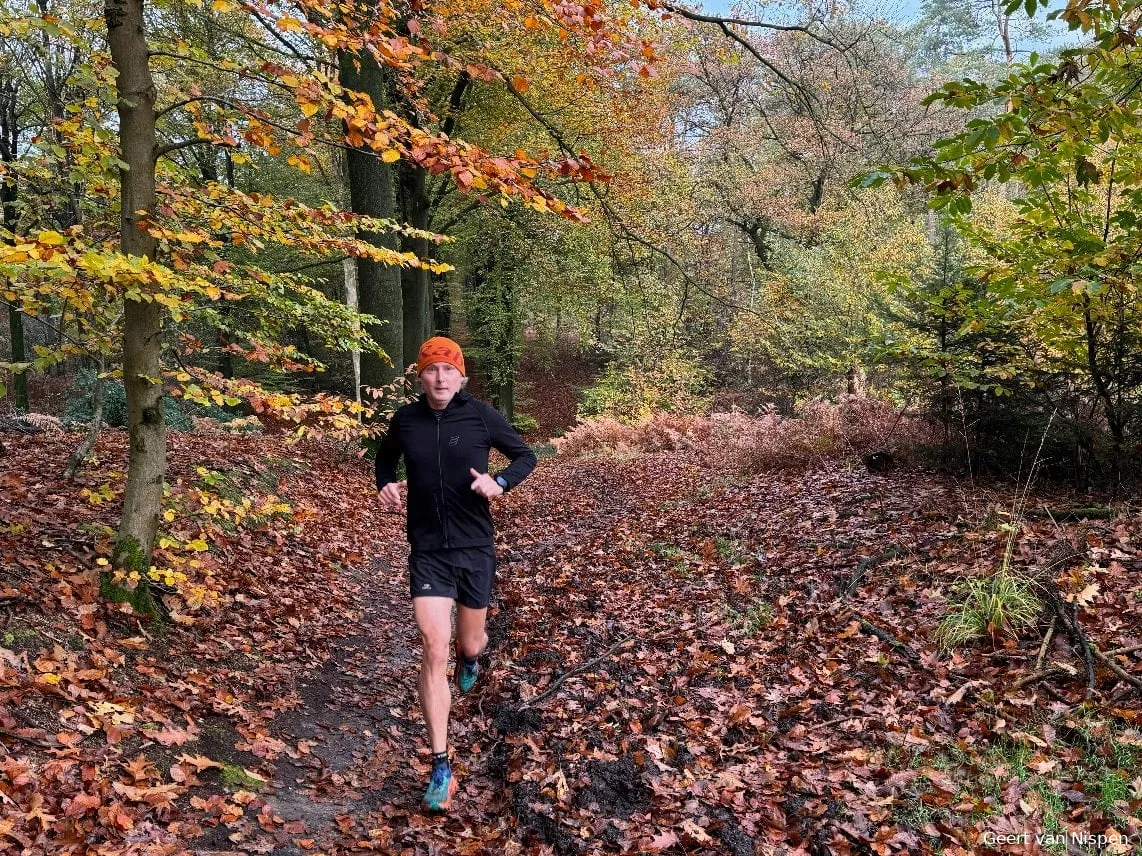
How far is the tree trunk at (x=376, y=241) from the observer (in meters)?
11.5

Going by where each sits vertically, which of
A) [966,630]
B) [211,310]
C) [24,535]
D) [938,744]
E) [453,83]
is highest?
Result: [453,83]

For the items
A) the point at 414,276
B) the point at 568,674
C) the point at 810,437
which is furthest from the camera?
the point at 414,276

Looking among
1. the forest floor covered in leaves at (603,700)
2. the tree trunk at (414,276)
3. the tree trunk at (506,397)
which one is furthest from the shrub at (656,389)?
the forest floor covered in leaves at (603,700)

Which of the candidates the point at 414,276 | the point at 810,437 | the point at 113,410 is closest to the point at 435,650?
the point at 810,437

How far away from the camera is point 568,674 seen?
539cm

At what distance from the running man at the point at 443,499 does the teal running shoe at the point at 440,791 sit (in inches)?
8.2

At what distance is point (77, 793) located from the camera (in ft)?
10.6

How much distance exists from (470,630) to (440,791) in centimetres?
103

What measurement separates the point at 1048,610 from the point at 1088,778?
5.16 ft

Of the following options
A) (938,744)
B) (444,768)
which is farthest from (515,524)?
(938,744)

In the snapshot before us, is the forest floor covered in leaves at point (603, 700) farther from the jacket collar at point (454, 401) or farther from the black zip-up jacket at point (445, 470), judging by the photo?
the jacket collar at point (454, 401)

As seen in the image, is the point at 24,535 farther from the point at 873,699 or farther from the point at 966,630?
the point at 966,630

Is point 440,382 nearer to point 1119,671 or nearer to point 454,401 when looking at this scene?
point 454,401

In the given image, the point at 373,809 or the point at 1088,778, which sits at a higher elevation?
the point at 1088,778
